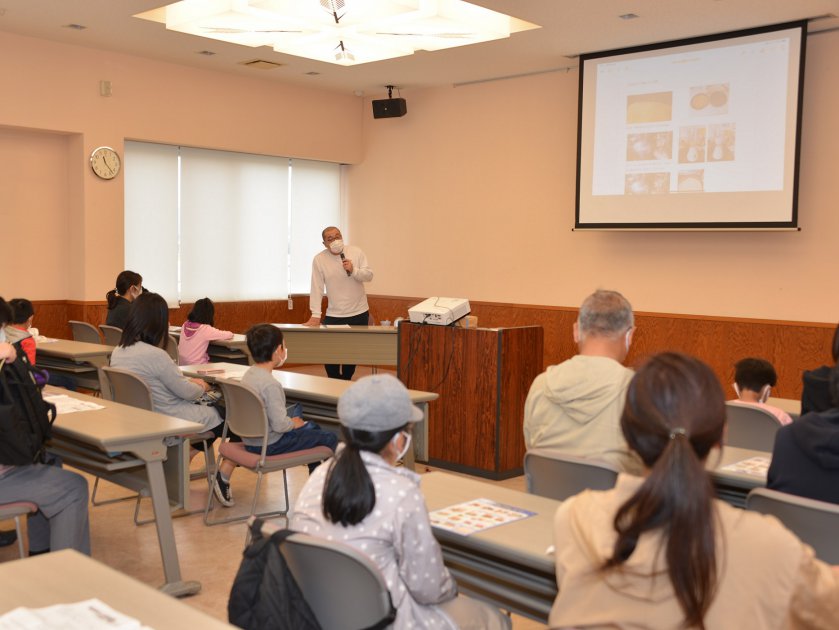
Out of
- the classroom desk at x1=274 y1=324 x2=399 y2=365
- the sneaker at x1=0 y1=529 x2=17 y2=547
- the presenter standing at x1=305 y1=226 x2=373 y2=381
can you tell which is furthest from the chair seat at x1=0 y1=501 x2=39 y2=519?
the presenter standing at x1=305 y1=226 x2=373 y2=381

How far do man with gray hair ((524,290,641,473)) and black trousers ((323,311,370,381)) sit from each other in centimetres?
498

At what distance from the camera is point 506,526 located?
2252 mm

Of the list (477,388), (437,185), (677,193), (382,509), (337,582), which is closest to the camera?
(337,582)

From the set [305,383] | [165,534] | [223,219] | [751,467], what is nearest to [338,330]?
[305,383]

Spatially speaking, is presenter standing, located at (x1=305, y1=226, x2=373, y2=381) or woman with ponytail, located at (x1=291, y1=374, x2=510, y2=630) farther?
presenter standing, located at (x1=305, y1=226, x2=373, y2=381)

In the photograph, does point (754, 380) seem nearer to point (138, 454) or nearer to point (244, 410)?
point (244, 410)

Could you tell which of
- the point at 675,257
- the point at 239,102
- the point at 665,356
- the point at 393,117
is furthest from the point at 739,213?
the point at 665,356

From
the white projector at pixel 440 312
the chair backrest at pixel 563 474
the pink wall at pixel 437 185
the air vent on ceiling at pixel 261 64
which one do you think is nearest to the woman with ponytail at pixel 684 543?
the chair backrest at pixel 563 474

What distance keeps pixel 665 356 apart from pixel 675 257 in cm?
646

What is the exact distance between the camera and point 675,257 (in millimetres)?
7766

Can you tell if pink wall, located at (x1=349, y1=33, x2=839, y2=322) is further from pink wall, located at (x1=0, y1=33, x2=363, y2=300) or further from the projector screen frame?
pink wall, located at (x1=0, y1=33, x2=363, y2=300)

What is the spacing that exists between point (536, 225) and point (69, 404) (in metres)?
5.78

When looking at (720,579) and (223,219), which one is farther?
(223,219)

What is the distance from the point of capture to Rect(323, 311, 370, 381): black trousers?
26.0 ft
